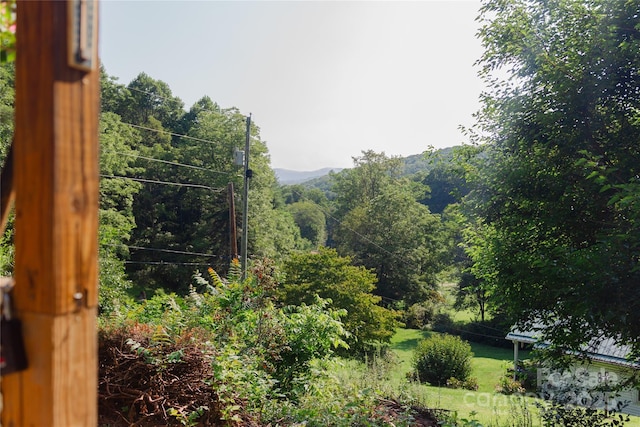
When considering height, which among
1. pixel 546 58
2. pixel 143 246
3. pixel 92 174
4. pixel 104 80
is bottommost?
pixel 143 246

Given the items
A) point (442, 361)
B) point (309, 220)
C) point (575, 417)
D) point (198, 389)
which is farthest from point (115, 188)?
point (309, 220)

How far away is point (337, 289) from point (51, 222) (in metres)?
13.4

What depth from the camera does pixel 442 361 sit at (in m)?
15.0

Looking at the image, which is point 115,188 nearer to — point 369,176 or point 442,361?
point 442,361

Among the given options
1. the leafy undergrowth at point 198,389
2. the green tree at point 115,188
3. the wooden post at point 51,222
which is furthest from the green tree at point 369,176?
the wooden post at point 51,222

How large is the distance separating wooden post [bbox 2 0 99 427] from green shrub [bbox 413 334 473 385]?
15.4 metres

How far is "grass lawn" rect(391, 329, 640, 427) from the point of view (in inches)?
258

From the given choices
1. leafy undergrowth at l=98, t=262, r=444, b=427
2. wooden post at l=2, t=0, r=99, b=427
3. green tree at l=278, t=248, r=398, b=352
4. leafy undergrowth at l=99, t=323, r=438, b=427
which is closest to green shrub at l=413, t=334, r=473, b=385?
green tree at l=278, t=248, r=398, b=352

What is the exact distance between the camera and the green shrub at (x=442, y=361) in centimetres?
1485

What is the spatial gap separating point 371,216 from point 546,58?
21061mm

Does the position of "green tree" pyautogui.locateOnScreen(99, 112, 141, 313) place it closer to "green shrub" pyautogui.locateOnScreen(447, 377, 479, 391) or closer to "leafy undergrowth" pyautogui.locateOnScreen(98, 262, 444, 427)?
"leafy undergrowth" pyautogui.locateOnScreen(98, 262, 444, 427)

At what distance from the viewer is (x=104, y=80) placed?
2347 centimetres

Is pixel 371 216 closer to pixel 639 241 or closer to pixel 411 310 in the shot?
pixel 411 310

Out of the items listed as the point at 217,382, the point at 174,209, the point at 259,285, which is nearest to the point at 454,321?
the point at 174,209
